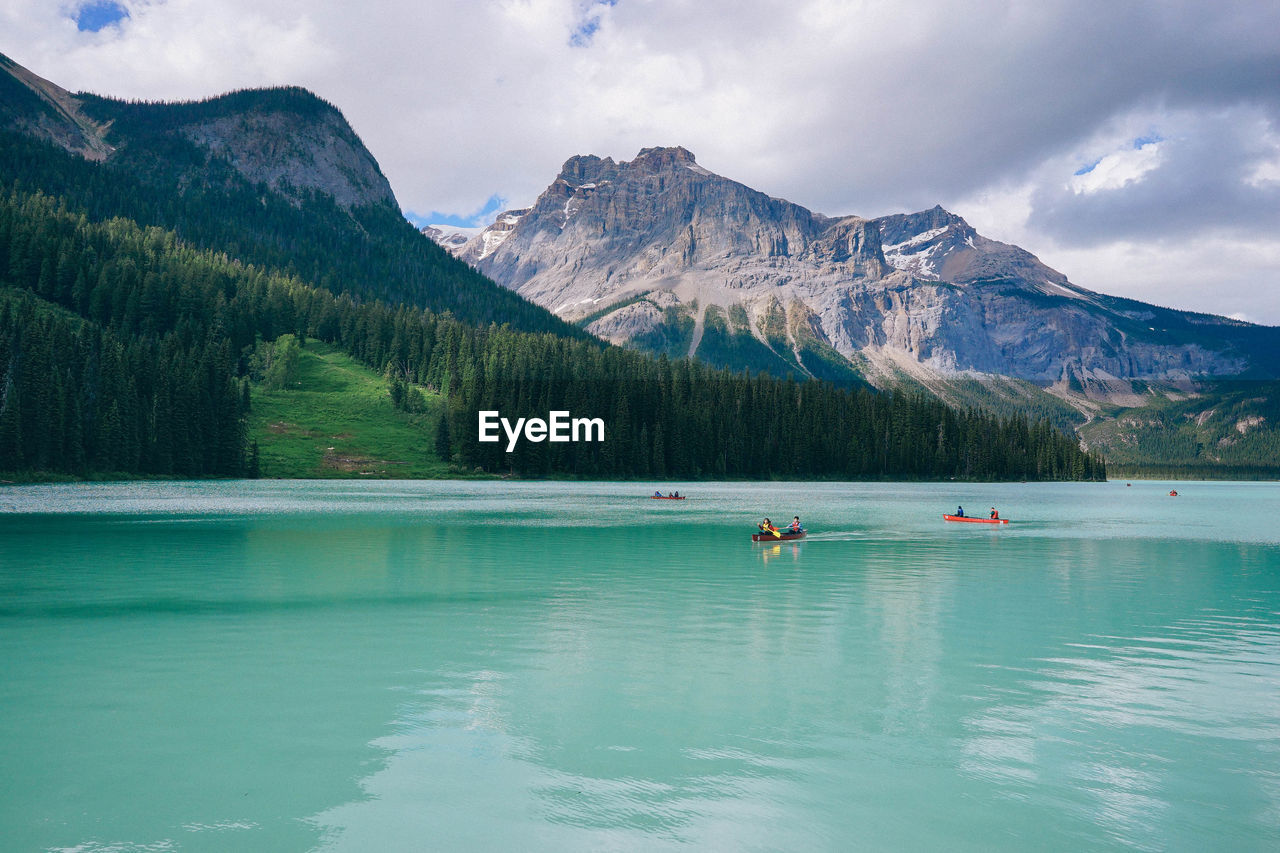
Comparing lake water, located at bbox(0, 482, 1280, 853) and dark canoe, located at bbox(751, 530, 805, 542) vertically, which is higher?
dark canoe, located at bbox(751, 530, 805, 542)

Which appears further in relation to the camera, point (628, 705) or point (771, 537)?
point (771, 537)

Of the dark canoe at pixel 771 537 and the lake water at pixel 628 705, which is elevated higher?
the dark canoe at pixel 771 537

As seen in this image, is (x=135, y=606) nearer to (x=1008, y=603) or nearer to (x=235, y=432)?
(x=1008, y=603)

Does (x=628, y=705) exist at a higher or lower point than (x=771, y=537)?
lower

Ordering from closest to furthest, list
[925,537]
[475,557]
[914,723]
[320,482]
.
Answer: [914,723], [475,557], [925,537], [320,482]

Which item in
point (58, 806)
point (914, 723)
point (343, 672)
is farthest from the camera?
point (343, 672)

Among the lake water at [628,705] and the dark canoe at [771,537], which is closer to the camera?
the lake water at [628,705]

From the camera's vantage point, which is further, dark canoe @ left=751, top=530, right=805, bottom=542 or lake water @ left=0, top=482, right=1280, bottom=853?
dark canoe @ left=751, top=530, right=805, bottom=542

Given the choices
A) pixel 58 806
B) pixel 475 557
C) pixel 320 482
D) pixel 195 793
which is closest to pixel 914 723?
pixel 195 793
